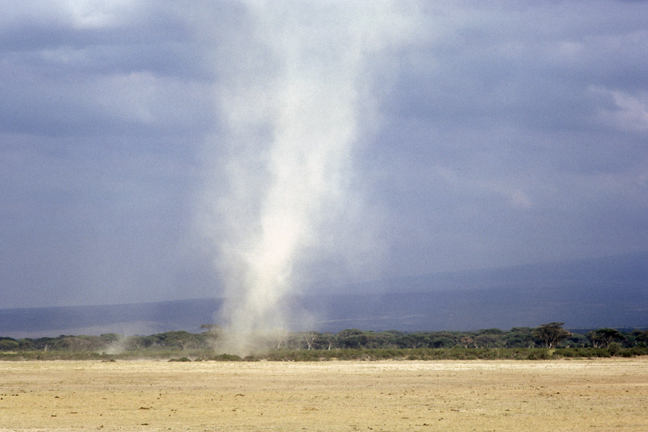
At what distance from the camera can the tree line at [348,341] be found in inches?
2534

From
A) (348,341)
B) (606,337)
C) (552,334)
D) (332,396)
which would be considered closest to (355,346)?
(348,341)

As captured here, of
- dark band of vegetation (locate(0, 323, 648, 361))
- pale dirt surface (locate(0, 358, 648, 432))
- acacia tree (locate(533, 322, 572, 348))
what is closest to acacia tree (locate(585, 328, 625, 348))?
dark band of vegetation (locate(0, 323, 648, 361))

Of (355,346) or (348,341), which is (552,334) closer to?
(355,346)

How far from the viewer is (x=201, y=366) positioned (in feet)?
137

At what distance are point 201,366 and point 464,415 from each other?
74.2ft

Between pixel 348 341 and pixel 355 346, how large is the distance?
3.09 feet

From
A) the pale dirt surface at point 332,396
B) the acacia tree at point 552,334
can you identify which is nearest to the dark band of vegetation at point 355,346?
the acacia tree at point 552,334

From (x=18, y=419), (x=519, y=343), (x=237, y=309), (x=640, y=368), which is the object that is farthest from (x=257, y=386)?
(x=519, y=343)

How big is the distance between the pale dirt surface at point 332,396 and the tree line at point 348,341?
2204 cm

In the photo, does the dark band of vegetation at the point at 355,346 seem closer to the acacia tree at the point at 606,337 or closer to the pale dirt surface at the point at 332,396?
the acacia tree at the point at 606,337

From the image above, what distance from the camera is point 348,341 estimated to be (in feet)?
257

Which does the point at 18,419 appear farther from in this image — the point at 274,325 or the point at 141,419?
the point at 274,325

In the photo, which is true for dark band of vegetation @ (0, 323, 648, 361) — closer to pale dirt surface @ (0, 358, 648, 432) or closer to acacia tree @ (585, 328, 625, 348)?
acacia tree @ (585, 328, 625, 348)

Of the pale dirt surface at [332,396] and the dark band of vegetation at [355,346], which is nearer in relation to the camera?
the pale dirt surface at [332,396]
